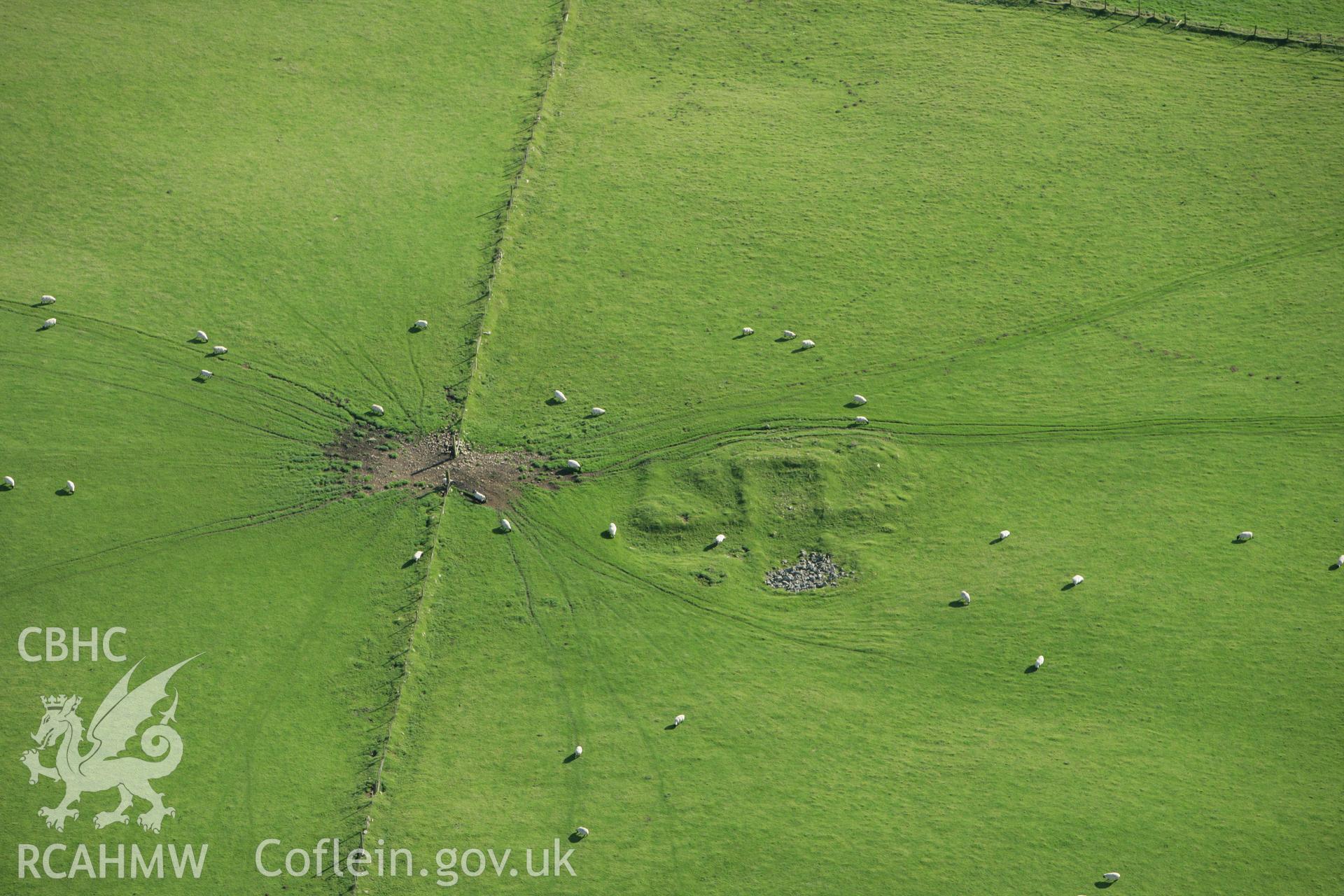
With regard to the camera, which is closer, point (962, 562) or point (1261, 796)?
point (1261, 796)

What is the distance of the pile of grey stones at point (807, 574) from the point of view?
47719 mm

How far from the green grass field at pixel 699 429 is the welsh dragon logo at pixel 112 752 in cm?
63

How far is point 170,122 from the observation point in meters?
68.1

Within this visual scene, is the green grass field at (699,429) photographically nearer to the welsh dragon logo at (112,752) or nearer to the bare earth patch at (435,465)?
the welsh dragon logo at (112,752)

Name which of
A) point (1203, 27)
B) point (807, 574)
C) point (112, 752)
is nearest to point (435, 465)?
point (112, 752)

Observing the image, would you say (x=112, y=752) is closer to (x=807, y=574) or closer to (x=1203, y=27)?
(x=807, y=574)

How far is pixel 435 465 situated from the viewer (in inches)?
2030

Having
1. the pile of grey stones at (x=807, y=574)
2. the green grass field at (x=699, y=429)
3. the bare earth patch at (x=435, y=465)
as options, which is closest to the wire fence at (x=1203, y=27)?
the green grass field at (x=699, y=429)

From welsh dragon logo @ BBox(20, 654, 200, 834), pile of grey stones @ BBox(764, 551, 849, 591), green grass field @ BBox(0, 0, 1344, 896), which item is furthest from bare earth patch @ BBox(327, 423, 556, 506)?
welsh dragon logo @ BBox(20, 654, 200, 834)

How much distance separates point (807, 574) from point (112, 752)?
1138 inches

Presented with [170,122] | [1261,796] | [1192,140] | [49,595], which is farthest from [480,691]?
[1192,140]

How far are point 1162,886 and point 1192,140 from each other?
159 feet

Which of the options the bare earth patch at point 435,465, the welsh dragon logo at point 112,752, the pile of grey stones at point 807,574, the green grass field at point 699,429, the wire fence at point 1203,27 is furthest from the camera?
the wire fence at point 1203,27

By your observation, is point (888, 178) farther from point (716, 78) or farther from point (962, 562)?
point (962, 562)
